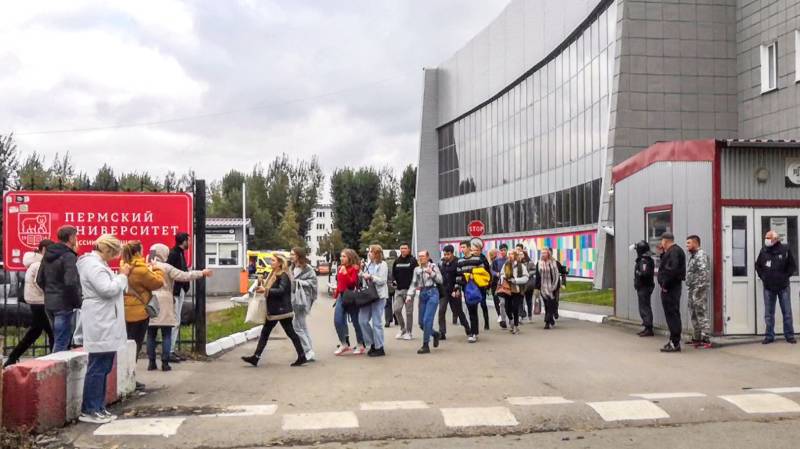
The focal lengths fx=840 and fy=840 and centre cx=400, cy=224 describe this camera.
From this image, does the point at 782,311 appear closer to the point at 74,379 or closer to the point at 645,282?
the point at 645,282

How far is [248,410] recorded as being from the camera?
8148mm

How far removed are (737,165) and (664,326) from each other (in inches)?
128

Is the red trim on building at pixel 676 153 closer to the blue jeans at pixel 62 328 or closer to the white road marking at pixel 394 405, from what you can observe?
the white road marking at pixel 394 405

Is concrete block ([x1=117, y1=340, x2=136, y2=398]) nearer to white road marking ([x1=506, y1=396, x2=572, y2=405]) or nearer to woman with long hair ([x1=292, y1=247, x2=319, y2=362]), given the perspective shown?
woman with long hair ([x1=292, y1=247, x2=319, y2=362])

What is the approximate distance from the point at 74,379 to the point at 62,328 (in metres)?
1.92

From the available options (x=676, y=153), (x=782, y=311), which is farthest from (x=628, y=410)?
(x=676, y=153)

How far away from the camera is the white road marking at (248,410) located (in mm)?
7922

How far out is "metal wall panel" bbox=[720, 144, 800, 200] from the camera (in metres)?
13.2

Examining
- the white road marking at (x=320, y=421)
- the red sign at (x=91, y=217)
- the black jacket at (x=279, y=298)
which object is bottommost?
the white road marking at (x=320, y=421)

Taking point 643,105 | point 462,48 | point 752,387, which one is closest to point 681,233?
point 752,387

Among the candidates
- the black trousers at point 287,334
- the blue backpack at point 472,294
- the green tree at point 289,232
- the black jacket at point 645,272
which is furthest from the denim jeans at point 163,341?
the green tree at point 289,232

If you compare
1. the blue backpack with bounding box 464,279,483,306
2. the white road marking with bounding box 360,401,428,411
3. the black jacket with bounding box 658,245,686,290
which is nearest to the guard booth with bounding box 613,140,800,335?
the black jacket with bounding box 658,245,686,290

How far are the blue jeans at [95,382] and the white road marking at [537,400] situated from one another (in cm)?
393

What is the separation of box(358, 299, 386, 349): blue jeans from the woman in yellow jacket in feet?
12.4
